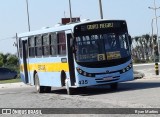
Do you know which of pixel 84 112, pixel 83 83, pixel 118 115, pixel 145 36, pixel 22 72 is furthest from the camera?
pixel 145 36

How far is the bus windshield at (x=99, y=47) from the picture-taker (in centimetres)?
2220

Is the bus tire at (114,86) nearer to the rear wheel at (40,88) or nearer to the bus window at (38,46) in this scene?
the bus window at (38,46)

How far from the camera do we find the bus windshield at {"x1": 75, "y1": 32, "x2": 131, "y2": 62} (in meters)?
22.2

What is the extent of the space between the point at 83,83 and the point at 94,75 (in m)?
0.57

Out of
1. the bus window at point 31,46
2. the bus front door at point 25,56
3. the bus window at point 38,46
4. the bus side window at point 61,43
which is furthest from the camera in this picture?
the bus front door at point 25,56

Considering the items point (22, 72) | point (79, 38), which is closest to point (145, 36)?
point (22, 72)

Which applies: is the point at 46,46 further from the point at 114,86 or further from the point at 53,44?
the point at 114,86

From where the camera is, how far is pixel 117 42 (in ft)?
74.6

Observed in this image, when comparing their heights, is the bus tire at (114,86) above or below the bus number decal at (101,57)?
below

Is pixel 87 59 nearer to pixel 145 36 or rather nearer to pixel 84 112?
pixel 84 112

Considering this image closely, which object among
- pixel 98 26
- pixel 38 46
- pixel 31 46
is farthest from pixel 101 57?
pixel 31 46

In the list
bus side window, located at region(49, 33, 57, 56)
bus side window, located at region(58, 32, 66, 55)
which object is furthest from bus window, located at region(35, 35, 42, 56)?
bus side window, located at region(58, 32, 66, 55)

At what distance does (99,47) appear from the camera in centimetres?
2231

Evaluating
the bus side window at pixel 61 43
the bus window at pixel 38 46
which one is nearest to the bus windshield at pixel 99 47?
the bus side window at pixel 61 43
